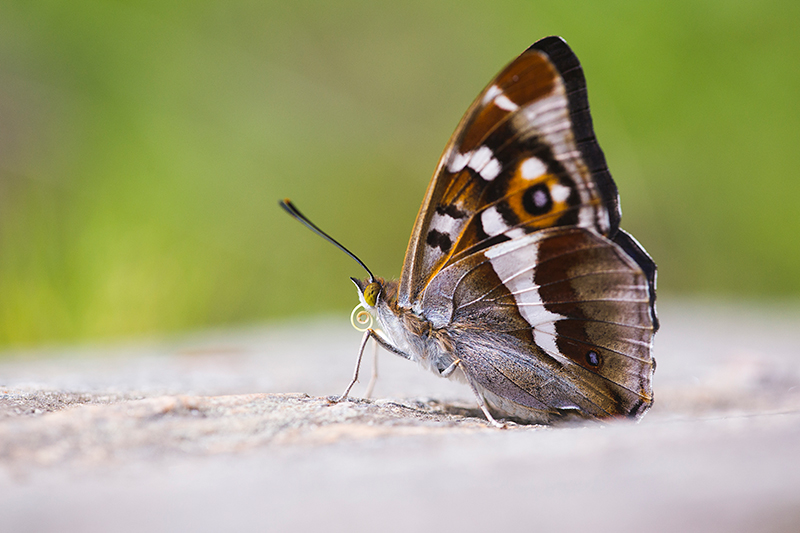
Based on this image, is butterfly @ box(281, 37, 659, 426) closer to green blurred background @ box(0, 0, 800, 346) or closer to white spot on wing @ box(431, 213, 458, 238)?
white spot on wing @ box(431, 213, 458, 238)

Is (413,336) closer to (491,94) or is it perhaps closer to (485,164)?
(485,164)

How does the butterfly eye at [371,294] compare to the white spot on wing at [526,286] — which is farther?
the butterfly eye at [371,294]

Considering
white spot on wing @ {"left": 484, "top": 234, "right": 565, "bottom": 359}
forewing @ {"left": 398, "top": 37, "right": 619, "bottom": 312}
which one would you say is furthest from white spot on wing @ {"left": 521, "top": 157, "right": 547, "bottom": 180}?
white spot on wing @ {"left": 484, "top": 234, "right": 565, "bottom": 359}

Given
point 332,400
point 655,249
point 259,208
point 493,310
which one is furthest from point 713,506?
point 655,249

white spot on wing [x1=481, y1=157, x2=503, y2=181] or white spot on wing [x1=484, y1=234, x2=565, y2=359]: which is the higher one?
white spot on wing [x1=481, y1=157, x2=503, y2=181]

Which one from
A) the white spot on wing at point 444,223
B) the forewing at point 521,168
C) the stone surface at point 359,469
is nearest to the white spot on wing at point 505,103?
the forewing at point 521,168

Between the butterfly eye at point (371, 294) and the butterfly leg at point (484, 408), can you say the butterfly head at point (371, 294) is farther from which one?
the butterfly leg at point (484, 408)

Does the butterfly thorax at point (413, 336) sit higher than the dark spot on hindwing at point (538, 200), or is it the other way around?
the dark spot on hindwing at point (538, 200)

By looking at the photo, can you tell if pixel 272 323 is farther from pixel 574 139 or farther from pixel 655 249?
pixel 574 139
